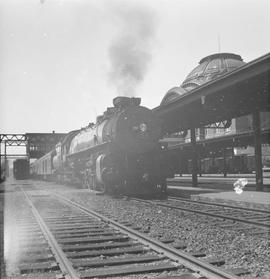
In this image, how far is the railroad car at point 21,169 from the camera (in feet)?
170

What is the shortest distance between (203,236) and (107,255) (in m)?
2.05

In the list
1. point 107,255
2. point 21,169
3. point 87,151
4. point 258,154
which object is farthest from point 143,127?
point 21,169

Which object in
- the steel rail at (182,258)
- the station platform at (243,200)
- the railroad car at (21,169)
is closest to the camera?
the steel rail at (182,258)

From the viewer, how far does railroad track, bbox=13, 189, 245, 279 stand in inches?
195

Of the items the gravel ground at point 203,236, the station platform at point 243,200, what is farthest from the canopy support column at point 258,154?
the gravel ground at point 203,236

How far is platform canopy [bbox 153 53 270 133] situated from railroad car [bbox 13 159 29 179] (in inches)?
1352

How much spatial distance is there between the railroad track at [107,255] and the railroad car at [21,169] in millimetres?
44605

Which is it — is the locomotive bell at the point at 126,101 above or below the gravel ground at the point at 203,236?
above

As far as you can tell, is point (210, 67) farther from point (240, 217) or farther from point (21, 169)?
point (240, 217)

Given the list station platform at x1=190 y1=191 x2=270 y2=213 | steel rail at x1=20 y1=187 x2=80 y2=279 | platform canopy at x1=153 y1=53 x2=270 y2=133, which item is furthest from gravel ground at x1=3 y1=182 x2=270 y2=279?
platform canopy at x1=153 y1=53 x2=270 y2=133

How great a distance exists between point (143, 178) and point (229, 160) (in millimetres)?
32497

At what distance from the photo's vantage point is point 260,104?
52.5 ft

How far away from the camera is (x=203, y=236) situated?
7.30 meters

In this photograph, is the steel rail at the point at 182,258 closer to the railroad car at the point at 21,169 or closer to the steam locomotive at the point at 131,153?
the steam locomotive at the point at 131,153
